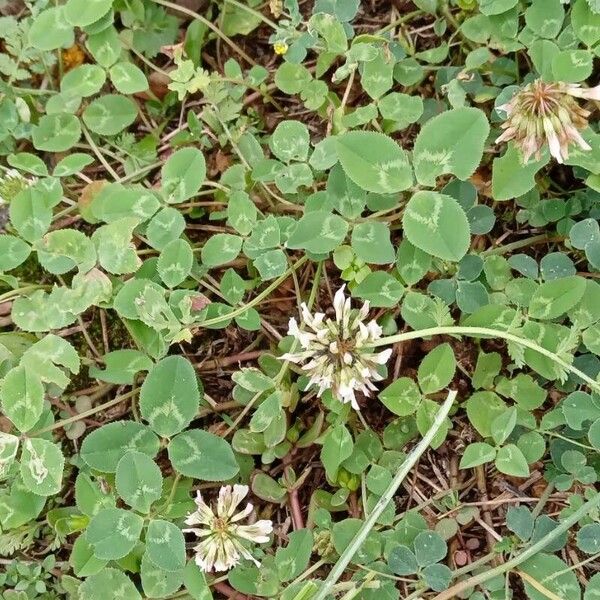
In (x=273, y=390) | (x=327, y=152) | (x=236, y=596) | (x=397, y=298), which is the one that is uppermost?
(x=327, y=152)

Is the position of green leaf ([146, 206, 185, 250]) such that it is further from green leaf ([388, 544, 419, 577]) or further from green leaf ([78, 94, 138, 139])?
green leaf ([388, 544, 419, 577])

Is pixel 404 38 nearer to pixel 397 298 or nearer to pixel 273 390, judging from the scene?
pixel 397 298

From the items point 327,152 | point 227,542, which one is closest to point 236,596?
point 227,542

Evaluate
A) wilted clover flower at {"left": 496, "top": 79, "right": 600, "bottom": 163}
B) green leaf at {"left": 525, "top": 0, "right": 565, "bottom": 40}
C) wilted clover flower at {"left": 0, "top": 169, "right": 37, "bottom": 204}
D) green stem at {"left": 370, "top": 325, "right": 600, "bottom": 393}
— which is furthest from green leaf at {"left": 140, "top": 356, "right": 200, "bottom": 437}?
green leaf at {"left": 525, "top": 0, "right": 565, "bottom": 40}

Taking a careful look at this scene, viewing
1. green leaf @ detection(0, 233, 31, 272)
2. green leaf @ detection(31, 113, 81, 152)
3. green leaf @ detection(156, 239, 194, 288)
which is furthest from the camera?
green leaf @ detection(31, 113, 81, 152)

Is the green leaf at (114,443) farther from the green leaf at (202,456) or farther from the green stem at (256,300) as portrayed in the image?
the green stem at (256,300)
